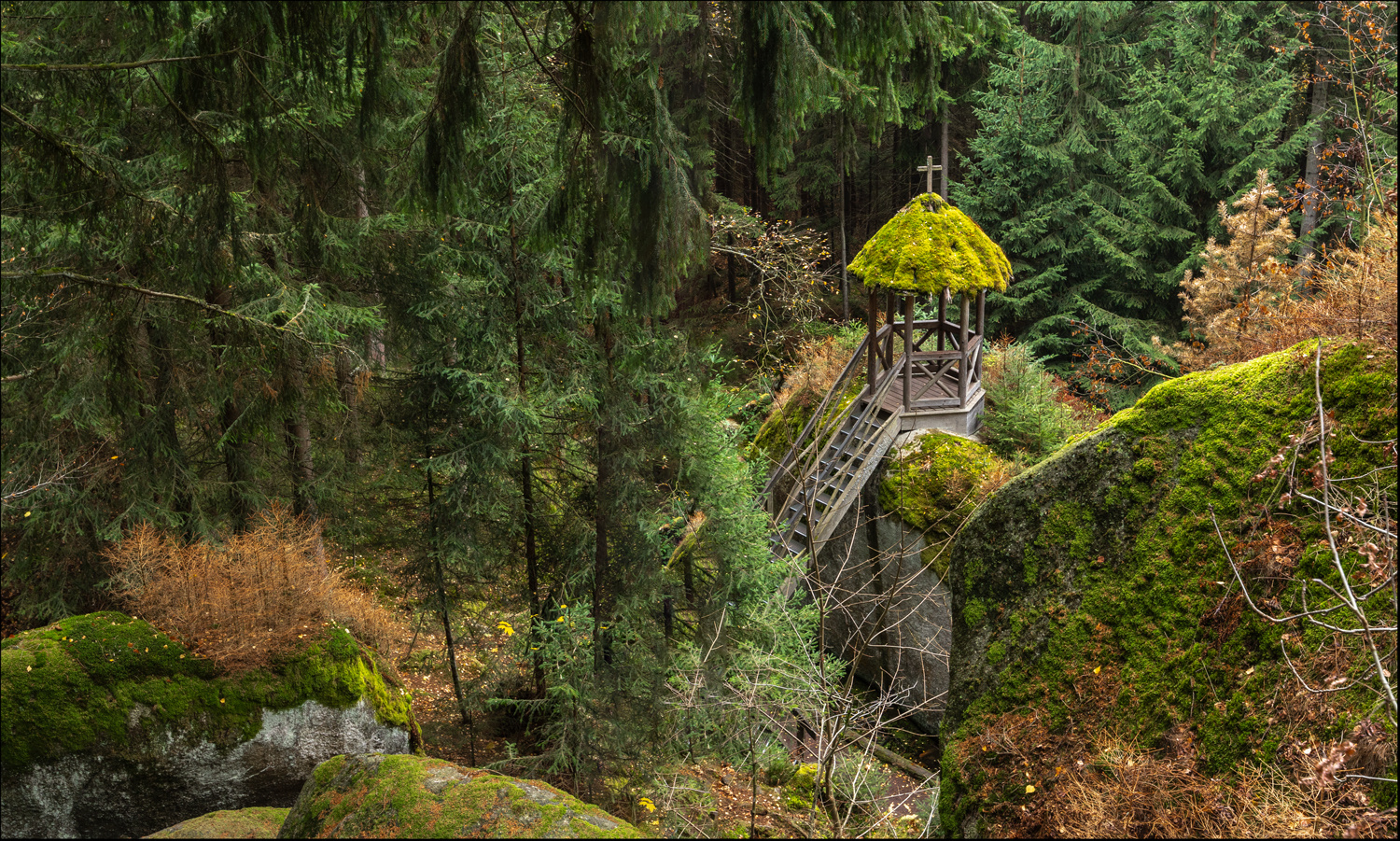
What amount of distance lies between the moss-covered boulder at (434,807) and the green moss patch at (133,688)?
11.3ft

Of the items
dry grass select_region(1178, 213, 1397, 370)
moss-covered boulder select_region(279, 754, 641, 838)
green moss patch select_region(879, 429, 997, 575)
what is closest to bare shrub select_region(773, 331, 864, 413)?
green moss patch select_region(879, 429, 997, 575)

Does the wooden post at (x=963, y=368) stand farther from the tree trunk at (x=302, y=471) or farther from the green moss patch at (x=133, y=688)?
the tree trunk at (x=302, y=471)

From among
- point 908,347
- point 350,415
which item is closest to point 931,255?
point 908,347

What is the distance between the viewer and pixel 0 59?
21.4ft

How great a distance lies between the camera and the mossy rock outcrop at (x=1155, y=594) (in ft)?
12.6

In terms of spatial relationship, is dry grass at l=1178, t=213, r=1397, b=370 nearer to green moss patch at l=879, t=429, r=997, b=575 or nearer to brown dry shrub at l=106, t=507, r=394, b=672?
green moss patch at l=879, t=429, r=997, b=575

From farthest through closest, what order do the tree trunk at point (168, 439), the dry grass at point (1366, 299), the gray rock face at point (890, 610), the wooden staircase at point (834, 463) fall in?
the gray rock face at point (890, 610) < the wooden staircase at point (834, 463) < the tree trunk at point (168, 439) < the dry grass at point (1366, 299)

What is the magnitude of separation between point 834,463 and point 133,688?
8.10m

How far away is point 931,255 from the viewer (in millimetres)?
9906

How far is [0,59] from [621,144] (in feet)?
21.0

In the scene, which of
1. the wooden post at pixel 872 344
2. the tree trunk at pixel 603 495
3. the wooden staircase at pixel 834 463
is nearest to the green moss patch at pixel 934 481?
the wooden staircase at pixel 834 463

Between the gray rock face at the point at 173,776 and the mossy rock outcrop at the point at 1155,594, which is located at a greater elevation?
the mossy rock outcrop at the point at 1155,594

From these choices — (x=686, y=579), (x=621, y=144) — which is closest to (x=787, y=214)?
(x=686, y=579)

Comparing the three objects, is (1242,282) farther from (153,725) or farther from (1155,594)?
(153,725)
